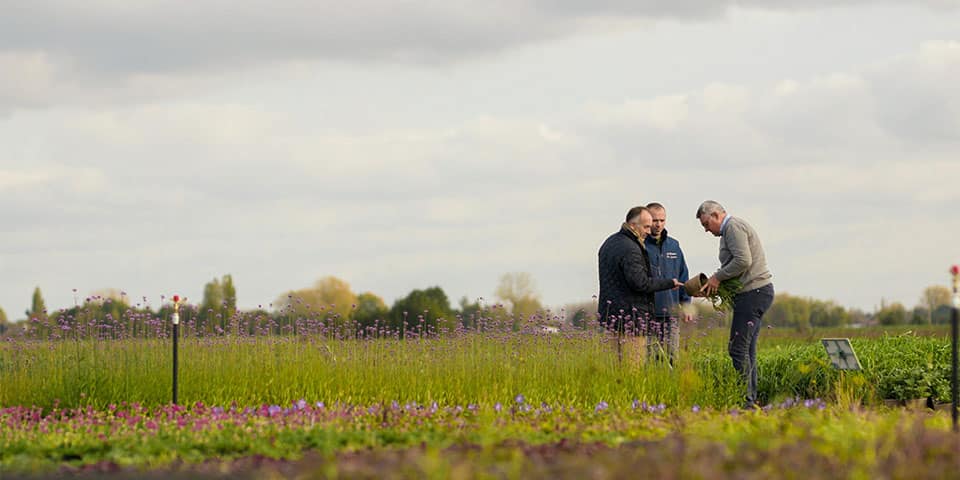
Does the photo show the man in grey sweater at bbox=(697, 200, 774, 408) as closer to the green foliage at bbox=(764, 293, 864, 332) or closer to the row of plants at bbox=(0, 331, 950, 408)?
the row of plants at bbox=(0, 331, 950, 408)

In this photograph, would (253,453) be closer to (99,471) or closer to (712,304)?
(99,471)

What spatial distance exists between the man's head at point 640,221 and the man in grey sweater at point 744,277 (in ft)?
1.72

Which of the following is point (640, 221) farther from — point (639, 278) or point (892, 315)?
point (892, 315)

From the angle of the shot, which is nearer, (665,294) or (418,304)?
(665,294)

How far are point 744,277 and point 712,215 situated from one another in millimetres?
702

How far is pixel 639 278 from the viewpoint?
11.5 m

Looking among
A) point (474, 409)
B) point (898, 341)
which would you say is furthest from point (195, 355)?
point (898, 341)

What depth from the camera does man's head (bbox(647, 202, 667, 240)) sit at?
12102 millimetres

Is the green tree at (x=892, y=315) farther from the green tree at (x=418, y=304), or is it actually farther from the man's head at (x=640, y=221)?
the man's head at (x=640, y=221)

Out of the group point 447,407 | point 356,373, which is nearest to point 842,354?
point 447,407

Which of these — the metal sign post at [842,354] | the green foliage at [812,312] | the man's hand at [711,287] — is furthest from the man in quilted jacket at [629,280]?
the green foliage at [812,312]

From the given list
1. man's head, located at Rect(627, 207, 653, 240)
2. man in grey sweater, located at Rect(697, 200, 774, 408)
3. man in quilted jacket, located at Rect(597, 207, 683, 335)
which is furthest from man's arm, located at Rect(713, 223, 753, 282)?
man's head, located at Rect(627, 207, 653, 240)

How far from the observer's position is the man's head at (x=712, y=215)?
11.4 metres

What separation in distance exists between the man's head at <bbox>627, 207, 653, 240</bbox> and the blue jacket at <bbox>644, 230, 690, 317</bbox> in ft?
1.80
